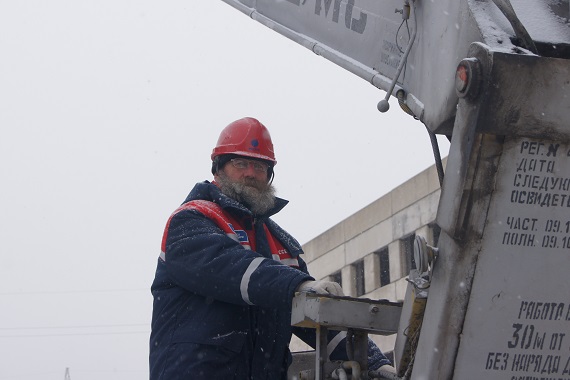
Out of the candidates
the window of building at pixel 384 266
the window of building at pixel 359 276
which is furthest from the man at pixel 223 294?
the window of building at pixel 359 276

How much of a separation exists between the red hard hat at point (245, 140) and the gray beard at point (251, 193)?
0.13m

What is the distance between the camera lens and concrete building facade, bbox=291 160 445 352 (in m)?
21.1

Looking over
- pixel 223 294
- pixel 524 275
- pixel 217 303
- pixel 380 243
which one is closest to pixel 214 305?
pixel 217 303

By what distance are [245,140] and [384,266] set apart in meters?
19.7

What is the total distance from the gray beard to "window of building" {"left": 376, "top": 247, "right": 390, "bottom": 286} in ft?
63.1

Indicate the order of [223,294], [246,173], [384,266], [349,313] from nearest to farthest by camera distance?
[349,313] < [223,294] < [246,173] < [384,266]

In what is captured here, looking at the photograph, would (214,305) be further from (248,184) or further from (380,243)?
(380,243)

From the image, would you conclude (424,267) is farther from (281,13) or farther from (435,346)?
(281,13)

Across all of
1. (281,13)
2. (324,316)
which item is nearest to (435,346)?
(324,316)

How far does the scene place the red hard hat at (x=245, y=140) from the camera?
Result: 4.58m

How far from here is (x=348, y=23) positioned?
3855 millimetres

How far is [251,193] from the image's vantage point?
4461 millimetres

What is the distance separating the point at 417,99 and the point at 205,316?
1.35 metres

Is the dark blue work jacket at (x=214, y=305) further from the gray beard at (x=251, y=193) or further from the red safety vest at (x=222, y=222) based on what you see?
the gray beard at (x=251, y=193)
